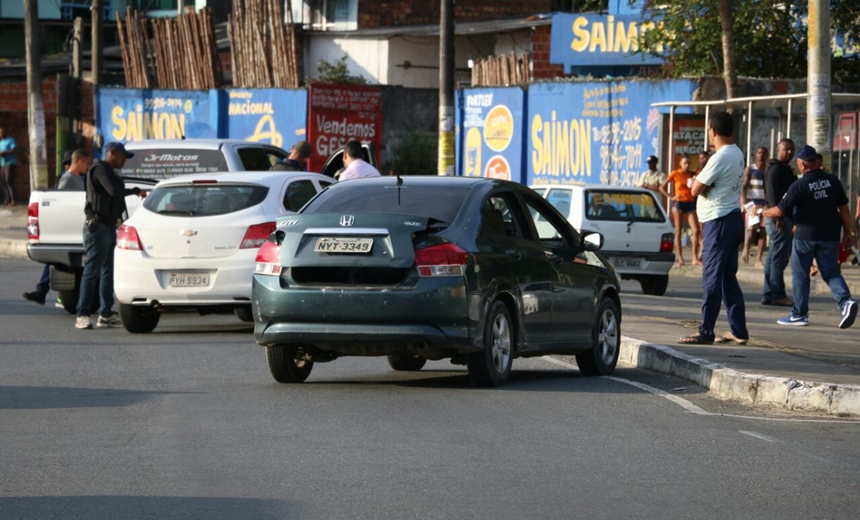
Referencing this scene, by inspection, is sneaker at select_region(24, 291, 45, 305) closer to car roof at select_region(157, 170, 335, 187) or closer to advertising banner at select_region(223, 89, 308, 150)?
car roof at select_region(157, 170, 335, 187)

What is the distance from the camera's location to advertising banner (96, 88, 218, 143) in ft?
139

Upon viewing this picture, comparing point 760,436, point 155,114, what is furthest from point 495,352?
point 155,114

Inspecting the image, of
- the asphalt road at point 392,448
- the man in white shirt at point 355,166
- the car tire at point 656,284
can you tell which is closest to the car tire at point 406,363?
the asphalt road at point 392,448

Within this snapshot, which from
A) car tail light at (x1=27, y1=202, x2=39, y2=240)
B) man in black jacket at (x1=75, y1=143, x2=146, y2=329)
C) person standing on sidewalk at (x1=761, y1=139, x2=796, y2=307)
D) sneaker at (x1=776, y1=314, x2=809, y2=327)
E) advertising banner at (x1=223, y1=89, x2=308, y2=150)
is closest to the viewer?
man in black jacket at (x1=75, y1=143, x2=146, y2=329)

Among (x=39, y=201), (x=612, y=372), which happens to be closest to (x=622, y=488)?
(x=612, y=372)

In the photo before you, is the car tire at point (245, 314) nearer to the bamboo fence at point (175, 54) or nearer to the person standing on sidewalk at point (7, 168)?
the person standing on sidewalk at point (7, 168)

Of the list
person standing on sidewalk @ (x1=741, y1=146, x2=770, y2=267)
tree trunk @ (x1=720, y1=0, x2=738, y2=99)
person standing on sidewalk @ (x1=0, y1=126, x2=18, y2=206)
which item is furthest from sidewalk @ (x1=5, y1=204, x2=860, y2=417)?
person standing on sidewalk @ (x1=0, y1=126, x2=18, y2=206)

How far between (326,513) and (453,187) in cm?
482

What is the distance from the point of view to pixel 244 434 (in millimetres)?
8961

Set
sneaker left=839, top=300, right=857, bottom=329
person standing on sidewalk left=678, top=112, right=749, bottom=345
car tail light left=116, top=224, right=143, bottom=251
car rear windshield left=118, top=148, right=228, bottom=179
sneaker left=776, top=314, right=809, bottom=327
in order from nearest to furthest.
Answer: person standing on sidewalk left=678, top=112, right=749, bottom=345
car tail light left=116, top=224, right=143, bottom=251
sneaker left=839, top=300, right=857, bottom=329
sneaker left=776, top=314, right=809, bottom=327
car rear windshield left=118, top=148, right=228, bottom=179

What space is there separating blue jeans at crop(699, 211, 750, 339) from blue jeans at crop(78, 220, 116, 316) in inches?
239

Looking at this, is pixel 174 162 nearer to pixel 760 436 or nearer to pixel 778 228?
pixel 778 228

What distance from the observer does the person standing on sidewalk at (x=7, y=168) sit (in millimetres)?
38594

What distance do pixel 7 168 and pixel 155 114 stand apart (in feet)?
19.1
